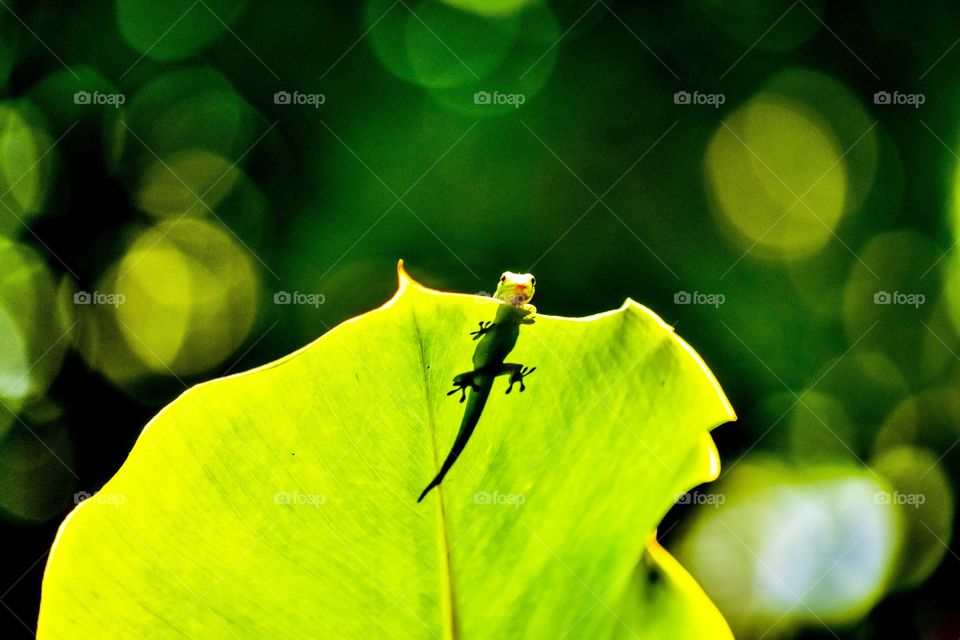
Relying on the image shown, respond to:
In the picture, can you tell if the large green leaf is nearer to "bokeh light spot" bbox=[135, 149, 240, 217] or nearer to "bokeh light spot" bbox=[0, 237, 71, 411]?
"bokeh light spot" bbox=[135, 149, 240, 217]

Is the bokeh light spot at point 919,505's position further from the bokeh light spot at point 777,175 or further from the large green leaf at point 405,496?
the large green leaf at point 405,496

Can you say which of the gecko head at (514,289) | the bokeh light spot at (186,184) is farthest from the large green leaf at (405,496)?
the bokeh light spot at (186,184)

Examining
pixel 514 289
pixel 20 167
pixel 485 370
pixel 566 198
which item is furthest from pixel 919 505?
pixel 20 167

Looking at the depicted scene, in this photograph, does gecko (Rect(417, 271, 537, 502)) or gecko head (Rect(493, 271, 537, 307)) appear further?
gecko head (Rect(493, 271, 537, 307))

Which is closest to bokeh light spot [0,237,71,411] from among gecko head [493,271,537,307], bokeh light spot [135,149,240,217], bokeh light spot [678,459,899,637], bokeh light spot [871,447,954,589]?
bokeh light spot [135,149,240,217]

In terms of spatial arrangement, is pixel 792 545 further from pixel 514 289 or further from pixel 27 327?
pixel 27 327

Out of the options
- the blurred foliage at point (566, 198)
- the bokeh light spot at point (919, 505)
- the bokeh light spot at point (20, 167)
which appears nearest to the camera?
the blurred foliage at point (566, 198)

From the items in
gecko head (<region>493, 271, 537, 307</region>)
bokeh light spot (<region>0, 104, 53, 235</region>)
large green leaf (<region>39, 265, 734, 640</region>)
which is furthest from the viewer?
bokeh light spot (<region>0, 104, 53, 235</region>)
